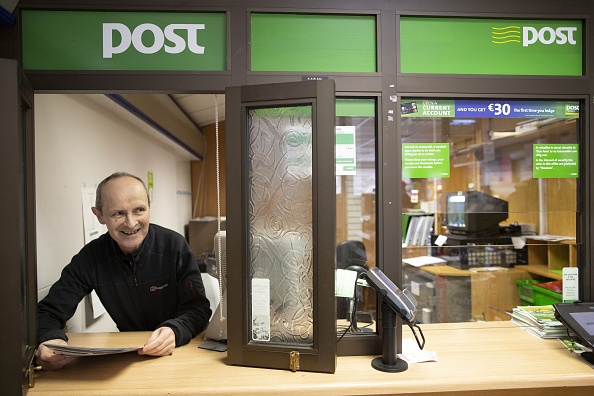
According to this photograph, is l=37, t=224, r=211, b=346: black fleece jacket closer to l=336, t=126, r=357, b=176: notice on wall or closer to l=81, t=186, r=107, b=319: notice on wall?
l=81, t=186, r=107, b=319: notice on wall

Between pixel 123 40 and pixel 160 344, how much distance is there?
1.20 meters

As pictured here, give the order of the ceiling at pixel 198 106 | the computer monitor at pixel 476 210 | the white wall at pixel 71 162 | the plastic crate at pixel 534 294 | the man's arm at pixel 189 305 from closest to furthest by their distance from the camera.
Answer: the man's arm at pixel 189 305 → the white wall at pixel 71 162 → the plastic crate at pixel 534 294 → the computer monitor at pixel 476 210 → the ceiling at pixel 198 106

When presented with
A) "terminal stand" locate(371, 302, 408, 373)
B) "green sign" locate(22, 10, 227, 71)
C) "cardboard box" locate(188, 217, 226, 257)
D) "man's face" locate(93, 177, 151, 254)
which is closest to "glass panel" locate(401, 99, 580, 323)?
"terminal stand" locate(371, 302, 408, 373)

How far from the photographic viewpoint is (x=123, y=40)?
1.50m

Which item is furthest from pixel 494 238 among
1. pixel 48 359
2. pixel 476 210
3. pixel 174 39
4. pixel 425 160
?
pixel 48 359

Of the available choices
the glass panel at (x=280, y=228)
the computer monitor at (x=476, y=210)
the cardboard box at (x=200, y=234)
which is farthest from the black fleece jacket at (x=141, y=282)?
the cardboard box at (x=200, y=234)

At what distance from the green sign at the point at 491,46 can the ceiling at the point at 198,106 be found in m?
2.39

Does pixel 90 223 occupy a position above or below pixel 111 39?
below

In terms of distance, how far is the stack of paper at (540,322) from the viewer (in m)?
1.61

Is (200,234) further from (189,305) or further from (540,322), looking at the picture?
(540,322)

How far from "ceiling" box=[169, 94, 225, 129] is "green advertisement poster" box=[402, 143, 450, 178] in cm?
242

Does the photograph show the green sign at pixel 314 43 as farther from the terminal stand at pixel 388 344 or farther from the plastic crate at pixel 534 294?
the plastic crate at pixel 534 294

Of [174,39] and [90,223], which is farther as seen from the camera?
[90,223]

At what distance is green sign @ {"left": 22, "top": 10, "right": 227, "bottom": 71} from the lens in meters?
1.48
